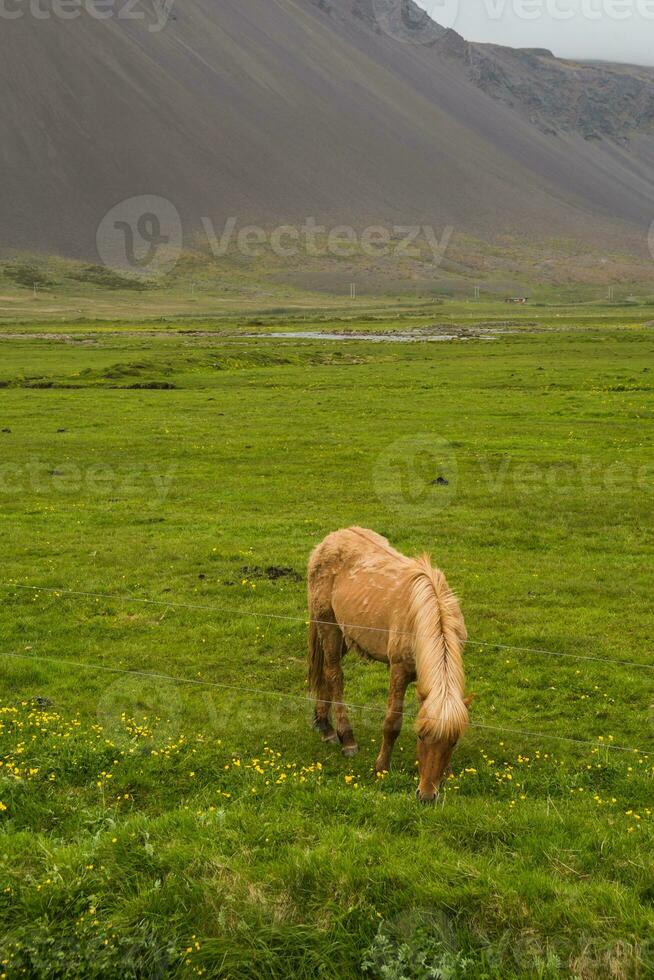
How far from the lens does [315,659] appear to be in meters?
13.0

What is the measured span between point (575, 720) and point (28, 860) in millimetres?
8622

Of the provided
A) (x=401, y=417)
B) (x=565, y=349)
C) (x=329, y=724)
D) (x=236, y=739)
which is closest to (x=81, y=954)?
(x=236, y=739)

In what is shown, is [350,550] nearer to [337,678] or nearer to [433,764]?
[337,678]

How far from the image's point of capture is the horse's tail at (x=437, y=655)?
913cm

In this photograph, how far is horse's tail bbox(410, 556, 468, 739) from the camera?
9.13 meters

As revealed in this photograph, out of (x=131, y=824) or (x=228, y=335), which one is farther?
(x=228, y=335)

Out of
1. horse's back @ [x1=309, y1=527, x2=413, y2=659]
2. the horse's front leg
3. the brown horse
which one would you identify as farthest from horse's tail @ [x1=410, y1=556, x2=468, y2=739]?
the horse's front leg

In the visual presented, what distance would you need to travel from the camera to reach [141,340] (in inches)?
4104

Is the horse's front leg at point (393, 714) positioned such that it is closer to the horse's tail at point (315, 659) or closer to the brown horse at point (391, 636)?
the brown horse at point (391, 636)

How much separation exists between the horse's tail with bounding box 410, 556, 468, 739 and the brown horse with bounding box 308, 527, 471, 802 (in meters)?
0.01

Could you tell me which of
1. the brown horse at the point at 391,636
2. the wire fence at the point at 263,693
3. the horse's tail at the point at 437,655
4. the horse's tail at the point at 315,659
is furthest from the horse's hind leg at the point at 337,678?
the horse's tail at the point at 437,655

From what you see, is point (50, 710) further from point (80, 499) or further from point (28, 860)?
point (80, 499)

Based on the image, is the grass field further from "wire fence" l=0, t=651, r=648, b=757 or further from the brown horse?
the brown horse

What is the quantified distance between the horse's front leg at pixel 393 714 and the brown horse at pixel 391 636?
1 centimetres
